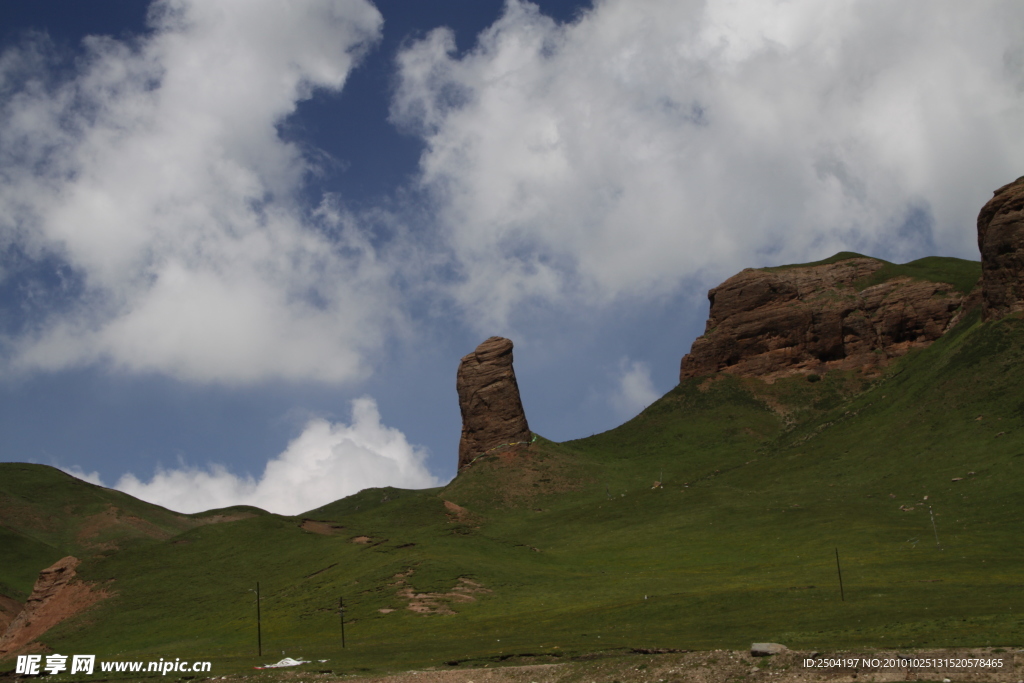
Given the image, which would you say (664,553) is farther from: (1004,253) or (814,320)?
(814,320)

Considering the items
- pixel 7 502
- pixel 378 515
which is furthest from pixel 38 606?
pixel 7 502

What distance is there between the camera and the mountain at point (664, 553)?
3722 centimetres

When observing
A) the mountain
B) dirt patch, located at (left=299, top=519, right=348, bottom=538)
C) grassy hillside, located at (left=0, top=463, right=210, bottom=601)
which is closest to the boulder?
the mountain

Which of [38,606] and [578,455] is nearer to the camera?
[38,606]

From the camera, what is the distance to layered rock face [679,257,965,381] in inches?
5468

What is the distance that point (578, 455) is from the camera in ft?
423

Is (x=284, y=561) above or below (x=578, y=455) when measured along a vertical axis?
below

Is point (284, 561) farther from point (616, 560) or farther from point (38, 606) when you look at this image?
point (616, 560)

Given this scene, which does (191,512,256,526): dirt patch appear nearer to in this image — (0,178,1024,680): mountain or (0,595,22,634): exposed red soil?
(0,178,1024,680): mountain

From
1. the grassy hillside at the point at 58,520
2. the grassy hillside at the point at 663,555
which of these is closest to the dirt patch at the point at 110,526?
the grassy hillside at the point at 58,520

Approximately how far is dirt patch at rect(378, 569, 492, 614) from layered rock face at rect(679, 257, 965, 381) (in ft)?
334

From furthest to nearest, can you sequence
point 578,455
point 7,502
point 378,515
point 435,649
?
point 7,502 < point 578,455 < point 378,515 < point 435,649

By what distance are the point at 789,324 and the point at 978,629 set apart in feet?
410

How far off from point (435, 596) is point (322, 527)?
40.9 meters
